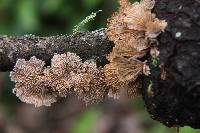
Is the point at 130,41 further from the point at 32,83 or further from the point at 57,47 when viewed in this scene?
the point at 32,83

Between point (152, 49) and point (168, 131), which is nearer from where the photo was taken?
point (152, 49)

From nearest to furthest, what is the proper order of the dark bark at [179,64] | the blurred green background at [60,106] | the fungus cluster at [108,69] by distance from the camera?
the dark bark at [179,64]
the fungus cluster at [108,69]
the blurred green background at [60,106]

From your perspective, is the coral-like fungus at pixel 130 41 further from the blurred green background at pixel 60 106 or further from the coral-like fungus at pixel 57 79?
the blurred green background at pixel 60 106

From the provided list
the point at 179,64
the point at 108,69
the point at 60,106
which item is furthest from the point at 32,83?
the point at 60,106

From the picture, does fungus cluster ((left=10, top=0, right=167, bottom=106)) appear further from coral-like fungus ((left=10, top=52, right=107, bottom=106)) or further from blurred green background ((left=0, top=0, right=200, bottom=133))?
blurred green background ((left=0, top=0, right=200, bottom=133))

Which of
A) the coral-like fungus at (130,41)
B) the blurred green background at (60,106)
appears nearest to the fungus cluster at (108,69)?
the coral-like fungus at (130,41)

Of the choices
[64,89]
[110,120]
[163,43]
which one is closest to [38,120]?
[110,120]

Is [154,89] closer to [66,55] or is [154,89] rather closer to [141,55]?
[141,55]
